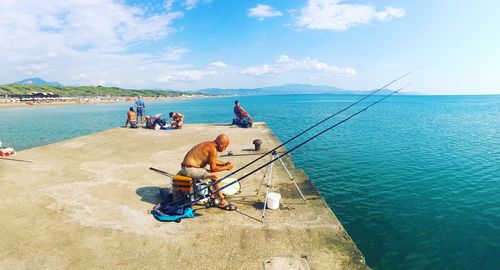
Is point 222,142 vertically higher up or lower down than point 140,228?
higher up

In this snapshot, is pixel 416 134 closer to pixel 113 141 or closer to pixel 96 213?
pixel 113 141

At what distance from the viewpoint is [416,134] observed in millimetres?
29594

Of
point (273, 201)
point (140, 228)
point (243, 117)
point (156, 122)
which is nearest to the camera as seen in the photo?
point (140, 228)

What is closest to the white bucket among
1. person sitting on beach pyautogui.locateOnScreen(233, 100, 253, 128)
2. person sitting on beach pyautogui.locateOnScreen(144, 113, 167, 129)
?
person sitting on beach pyautogui.locateOnScreen(233, 100, 253, 128)

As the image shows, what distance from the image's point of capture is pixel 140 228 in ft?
23.6

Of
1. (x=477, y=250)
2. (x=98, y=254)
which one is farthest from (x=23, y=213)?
(x=477, y=250)

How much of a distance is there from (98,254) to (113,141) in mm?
13698

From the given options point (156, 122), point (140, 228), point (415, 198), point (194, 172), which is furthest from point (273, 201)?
point (156, 122)

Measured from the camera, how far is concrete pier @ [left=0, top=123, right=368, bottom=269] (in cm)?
591

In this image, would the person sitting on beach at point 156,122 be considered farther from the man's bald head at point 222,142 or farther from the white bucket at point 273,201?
the white bucket at point 273,201

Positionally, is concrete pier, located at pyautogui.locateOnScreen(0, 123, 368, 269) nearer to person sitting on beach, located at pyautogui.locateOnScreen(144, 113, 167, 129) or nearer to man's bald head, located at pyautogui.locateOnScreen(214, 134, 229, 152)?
man's bald head, located at pyautogui.locateOnScreen(214, 134, 229, 152)

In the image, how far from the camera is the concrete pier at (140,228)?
5906 mm

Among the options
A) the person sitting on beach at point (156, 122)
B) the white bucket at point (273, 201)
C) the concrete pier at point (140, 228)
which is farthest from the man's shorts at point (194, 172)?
the person sitting on beach at point (156, 122)

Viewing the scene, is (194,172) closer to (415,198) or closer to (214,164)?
(214,164)
